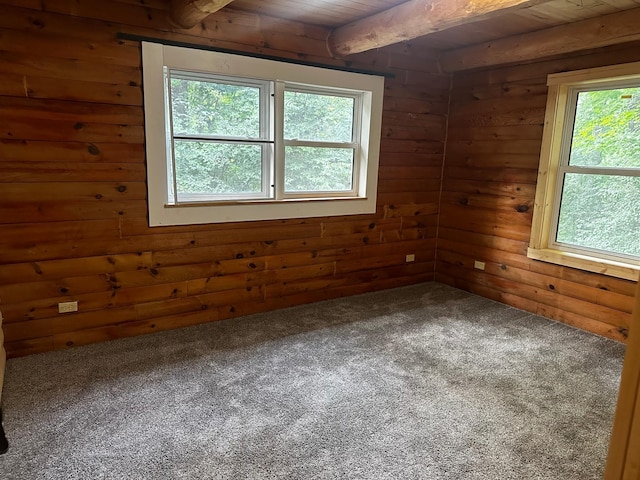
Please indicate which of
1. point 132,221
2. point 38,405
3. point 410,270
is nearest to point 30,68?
point 132,221

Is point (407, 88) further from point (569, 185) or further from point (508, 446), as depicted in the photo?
point (508, 446)

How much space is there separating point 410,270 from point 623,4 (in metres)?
2.72

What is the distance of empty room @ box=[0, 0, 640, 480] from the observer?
2068mm

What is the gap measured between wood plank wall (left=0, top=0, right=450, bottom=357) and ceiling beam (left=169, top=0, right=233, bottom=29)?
0.47 feet

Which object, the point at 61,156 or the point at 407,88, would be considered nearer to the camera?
the point at 61,156

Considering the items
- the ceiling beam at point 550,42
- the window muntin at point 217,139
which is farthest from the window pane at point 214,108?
the ceiling beam at point 550,42

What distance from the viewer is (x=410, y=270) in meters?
4.45

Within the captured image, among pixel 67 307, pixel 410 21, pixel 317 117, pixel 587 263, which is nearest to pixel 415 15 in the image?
pixel 410 21

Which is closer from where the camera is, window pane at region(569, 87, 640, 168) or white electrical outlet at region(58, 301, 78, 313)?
white electrical outlet at region(58, 301, 78, 313)

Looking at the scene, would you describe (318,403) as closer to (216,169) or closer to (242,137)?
(216,169)

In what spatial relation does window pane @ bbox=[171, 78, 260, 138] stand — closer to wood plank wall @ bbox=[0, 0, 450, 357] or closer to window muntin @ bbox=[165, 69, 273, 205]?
window muntin @ bbox=[165, 69, 273, 205]

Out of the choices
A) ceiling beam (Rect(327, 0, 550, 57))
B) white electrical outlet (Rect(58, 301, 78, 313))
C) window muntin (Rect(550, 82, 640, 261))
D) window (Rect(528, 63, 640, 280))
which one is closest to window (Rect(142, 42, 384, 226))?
ceiling beam (Rect(327, 0, 550, 57))

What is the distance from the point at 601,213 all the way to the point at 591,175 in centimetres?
31

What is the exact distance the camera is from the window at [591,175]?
3121mm
